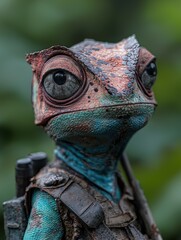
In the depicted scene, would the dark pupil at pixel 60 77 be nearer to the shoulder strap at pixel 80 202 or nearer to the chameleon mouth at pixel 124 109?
the chameleon mouth at pixel 124 109

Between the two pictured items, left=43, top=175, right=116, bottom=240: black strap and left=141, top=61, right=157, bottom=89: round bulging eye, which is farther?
left=141, top=61, right=157, bottom=89: round bulging eye

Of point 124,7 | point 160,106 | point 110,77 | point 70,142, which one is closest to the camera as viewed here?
point 110,77

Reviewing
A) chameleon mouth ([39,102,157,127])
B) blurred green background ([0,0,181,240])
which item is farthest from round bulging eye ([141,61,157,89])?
blurred green background ([0,0,181,240])

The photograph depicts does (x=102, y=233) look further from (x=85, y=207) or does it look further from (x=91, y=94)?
(x=91, y=94)

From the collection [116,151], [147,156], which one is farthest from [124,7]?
[116,151]

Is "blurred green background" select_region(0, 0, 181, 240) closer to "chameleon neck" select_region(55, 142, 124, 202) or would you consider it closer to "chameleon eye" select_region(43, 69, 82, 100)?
"chameleon neck" select_region(55, 142, 124, 202)

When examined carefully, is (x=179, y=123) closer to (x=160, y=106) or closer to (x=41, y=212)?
(x=160, y=106)
